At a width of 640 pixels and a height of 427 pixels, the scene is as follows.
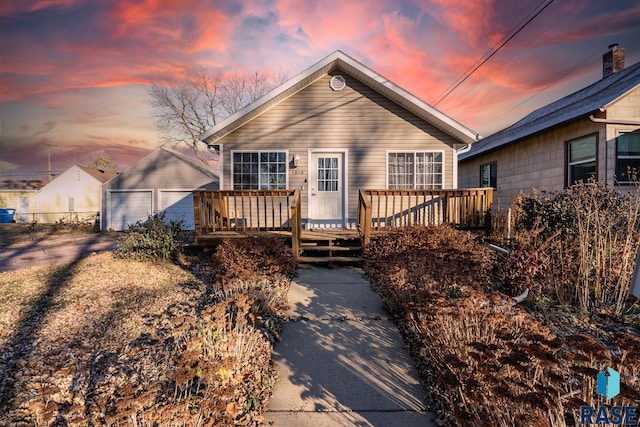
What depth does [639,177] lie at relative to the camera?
7.75 m

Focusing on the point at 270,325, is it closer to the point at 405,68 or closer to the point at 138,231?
the point at 138,231

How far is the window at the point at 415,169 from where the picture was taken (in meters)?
8.97

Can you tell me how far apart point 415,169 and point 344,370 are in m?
7.08

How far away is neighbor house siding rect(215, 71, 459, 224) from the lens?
8.85 metres

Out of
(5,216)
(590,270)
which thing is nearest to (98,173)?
(5,216)

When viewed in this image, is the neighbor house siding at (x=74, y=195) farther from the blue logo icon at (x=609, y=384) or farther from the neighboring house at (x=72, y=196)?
the blue logo icon at (x=609, y=384)

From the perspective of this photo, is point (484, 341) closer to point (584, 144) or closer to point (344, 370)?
point (344, 370)

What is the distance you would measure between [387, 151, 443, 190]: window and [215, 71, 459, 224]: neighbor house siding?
171 millimetres

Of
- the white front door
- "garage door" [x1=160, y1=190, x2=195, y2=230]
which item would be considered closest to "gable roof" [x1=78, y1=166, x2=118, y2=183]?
"garage door" [x1=160, y1=190, x2=195, y2=230]

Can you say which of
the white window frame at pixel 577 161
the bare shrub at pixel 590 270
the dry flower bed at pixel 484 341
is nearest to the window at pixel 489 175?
the white window frame at pixel 577 161

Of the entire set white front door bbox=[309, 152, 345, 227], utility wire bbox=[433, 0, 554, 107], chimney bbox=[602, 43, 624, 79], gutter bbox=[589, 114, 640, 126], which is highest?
utility wire bbox=[433, 0, 554, 107]

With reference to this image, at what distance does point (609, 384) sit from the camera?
1.72 meters

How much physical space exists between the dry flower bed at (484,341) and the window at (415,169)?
364 centimetres

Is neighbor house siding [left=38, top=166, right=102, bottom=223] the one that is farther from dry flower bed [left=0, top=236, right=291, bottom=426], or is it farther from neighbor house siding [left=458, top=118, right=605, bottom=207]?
neighbor house siding [left=458, top=118, right=605, bottom=207]
